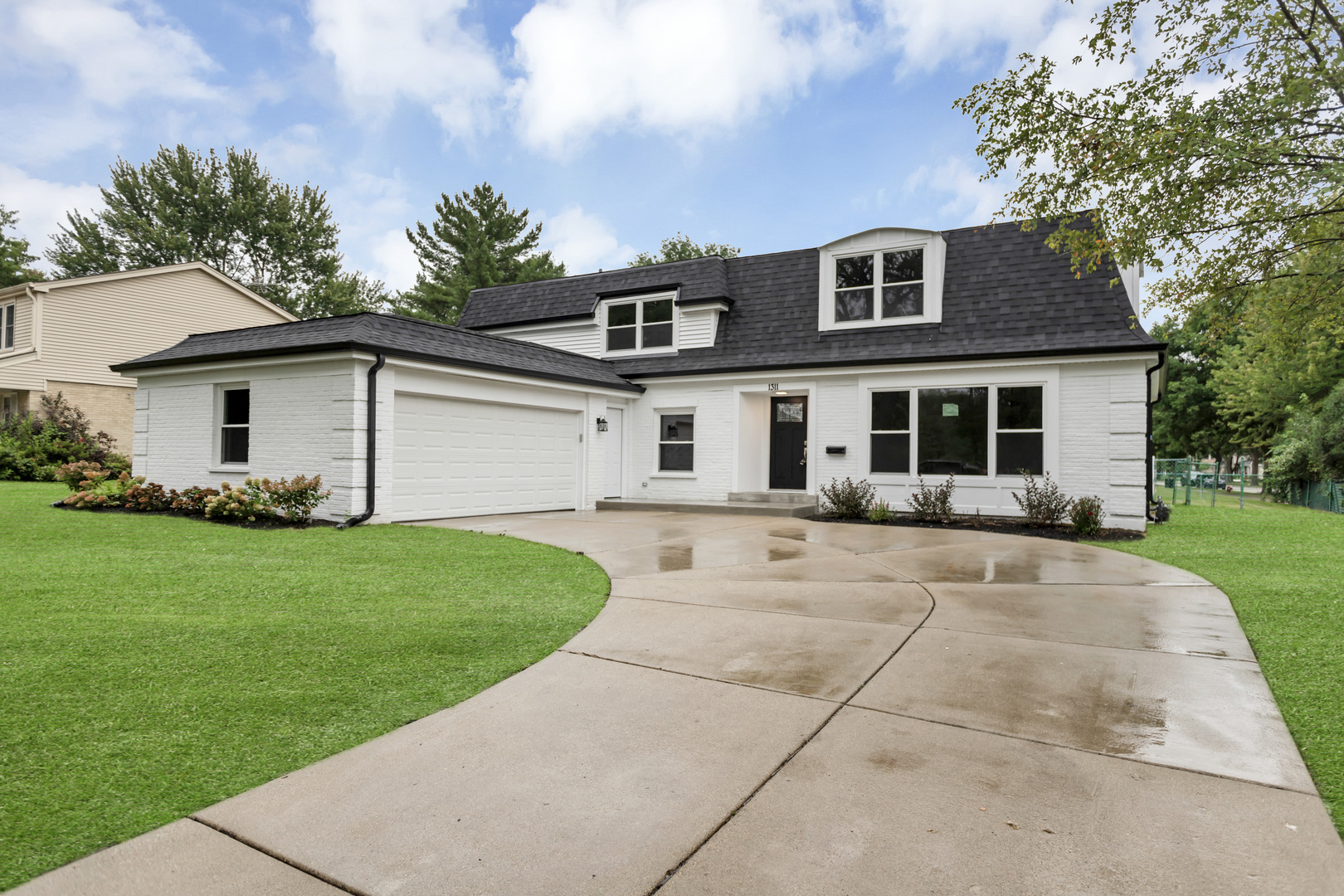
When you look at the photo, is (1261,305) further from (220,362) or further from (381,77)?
(381,77)

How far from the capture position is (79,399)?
22469mm

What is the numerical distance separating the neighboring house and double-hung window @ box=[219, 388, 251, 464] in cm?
1396

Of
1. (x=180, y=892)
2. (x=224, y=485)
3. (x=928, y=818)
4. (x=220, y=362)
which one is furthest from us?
(x=220, y=362)

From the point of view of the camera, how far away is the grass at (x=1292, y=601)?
328 centimetres

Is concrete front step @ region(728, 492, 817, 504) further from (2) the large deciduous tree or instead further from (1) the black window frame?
(2) the large deciduous tree

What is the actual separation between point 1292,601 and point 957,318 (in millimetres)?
9056

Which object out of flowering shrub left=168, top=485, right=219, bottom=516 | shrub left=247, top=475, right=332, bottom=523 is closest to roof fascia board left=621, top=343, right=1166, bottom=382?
shrub left=247, top=475, right=332, bottom=523

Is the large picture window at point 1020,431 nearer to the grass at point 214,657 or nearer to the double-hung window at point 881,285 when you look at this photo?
the double-hung window at point 881,285

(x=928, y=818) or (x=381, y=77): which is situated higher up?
(x=381, y=77)

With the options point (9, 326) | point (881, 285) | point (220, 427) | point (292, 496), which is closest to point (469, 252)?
point (9, 326)

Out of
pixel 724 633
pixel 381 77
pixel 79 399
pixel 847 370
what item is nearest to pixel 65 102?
pixel 79 399

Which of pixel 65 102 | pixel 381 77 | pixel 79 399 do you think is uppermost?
pixel 65 102

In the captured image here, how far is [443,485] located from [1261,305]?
39.2 ft

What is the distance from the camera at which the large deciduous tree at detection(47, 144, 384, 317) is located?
1512 inches
